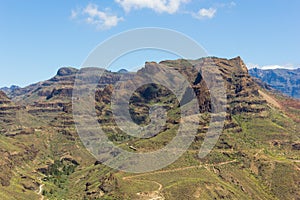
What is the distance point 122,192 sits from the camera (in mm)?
181750

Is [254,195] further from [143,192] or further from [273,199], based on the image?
[143,192]

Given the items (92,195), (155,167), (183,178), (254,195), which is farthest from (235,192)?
(92,195)

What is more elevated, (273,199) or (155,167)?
(155,167)

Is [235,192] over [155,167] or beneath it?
beneath

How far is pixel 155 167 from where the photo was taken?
200 metres

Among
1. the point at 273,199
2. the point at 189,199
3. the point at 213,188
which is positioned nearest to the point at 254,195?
the point at 273,199

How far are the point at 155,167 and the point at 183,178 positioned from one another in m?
14.3

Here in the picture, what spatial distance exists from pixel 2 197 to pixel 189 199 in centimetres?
8664

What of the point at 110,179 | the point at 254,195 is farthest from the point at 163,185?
the point at 254,195

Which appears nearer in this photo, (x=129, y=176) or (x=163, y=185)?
(x=163, y=185)

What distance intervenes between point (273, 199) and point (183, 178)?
1714 inches

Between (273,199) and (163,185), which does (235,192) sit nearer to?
(273,199)

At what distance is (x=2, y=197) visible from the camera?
198875 mm

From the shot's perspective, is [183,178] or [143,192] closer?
[143,192]
